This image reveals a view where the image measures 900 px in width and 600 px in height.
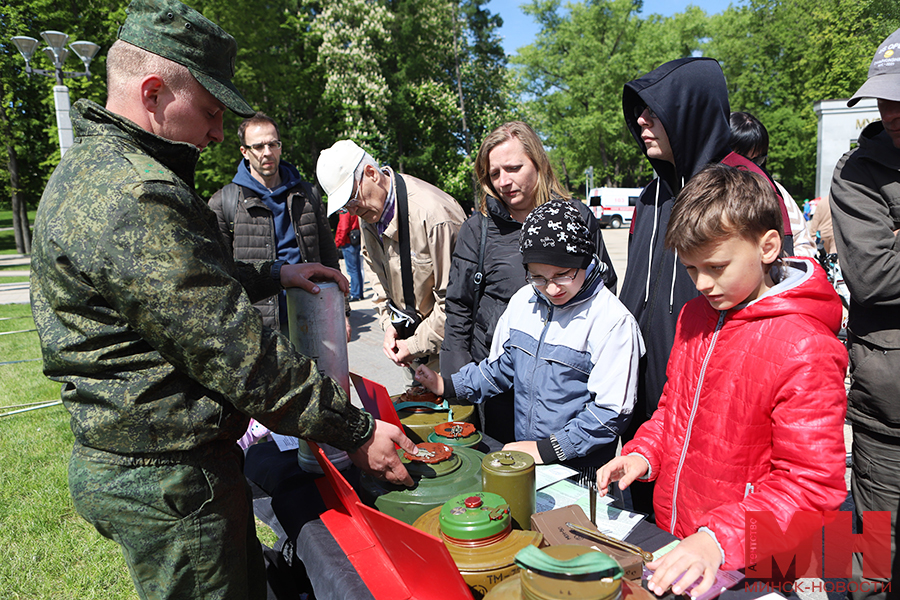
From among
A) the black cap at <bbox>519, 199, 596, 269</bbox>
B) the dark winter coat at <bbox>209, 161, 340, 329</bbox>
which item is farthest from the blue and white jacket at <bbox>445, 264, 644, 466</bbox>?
the dark winter coat at <bbox>209, 161, 340, 329</bbox>

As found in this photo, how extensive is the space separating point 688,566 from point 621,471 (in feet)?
1.52

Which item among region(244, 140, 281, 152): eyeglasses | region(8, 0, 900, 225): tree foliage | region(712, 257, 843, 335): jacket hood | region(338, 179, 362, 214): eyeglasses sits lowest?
region(712, 257, 843, 335): jacket hood

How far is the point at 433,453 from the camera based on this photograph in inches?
66.2

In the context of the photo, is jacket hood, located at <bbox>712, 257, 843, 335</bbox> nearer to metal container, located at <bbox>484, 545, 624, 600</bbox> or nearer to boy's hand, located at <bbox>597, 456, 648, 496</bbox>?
boy's hand, located at <bbox>597, 456, 648, 496</bbox>

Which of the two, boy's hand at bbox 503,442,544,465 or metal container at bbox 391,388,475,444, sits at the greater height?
metal container at bbox 391,388,475,444

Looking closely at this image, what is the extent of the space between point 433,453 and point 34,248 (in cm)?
120

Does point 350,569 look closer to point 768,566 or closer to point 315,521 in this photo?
point 315,521

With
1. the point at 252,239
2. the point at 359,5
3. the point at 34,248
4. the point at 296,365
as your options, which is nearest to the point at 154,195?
the point at 34,248

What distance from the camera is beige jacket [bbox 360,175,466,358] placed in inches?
116

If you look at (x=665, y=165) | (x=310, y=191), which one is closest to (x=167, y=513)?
(x=665, y=165)

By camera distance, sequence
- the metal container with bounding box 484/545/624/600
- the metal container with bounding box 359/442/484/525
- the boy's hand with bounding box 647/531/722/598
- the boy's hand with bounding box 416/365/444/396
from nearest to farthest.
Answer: the metal container with bounding box 484/545/624/600
the boy's hand with bounding box 647/531/722/598
the metal container with bounding box 359/442/484/525
the boy's hand with bounding box 416/365/444/396

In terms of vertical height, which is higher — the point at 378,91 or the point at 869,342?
the point at 378,91

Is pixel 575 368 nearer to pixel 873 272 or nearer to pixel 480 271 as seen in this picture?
pixel 480 271

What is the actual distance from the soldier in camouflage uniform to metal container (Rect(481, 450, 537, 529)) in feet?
1.40
